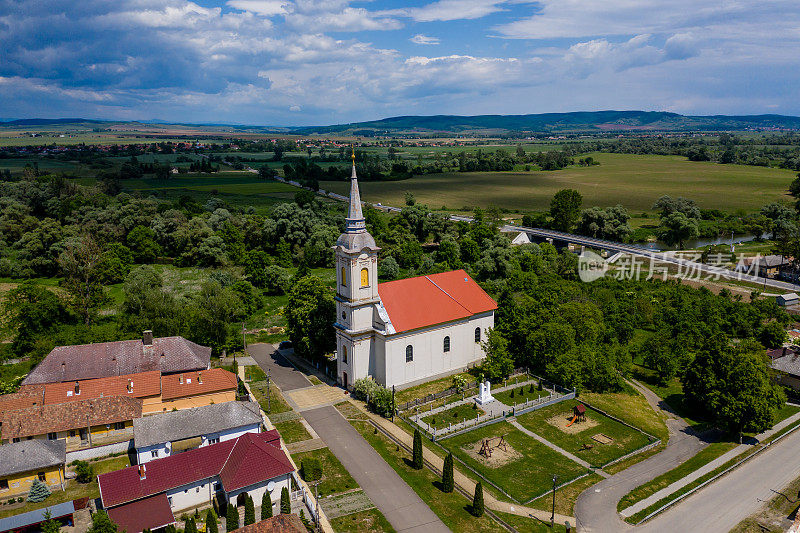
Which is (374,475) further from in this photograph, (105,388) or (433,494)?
(105,388)

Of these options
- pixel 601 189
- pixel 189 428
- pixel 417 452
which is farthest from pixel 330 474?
pixel 601 189

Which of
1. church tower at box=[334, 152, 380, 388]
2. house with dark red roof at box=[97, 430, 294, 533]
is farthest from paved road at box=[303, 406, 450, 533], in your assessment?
house with dark red roof at box=[97, 430, 294, 533]

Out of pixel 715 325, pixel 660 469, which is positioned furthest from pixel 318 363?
pixel 715 325

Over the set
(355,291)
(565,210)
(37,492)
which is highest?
(565,210)

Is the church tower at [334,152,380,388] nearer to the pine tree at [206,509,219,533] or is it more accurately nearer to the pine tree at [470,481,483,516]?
the pine tree at [470,481,483,516]

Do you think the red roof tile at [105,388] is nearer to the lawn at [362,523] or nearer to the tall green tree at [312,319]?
the tall green tree at [312,319]

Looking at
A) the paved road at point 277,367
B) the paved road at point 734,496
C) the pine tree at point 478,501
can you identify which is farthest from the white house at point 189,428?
the paved road at point 734,496
